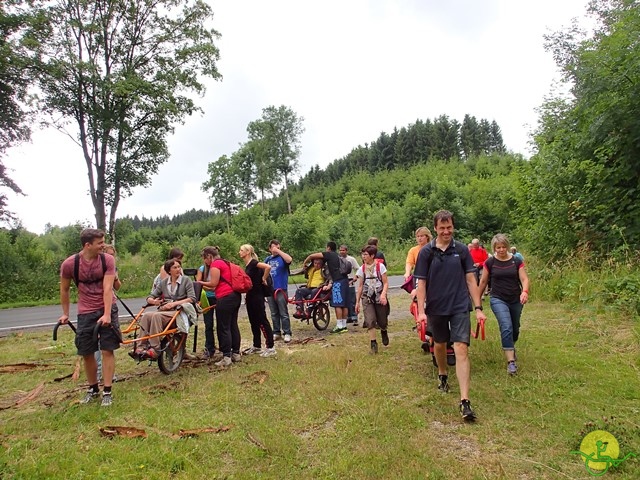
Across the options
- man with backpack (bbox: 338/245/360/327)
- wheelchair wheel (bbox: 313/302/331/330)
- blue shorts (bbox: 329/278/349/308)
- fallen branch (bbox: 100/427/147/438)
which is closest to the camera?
fallen branch (bbox: 100/427/147/438)

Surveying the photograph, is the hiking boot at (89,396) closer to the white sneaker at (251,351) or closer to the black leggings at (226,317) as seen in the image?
the black leggings at (226,317)

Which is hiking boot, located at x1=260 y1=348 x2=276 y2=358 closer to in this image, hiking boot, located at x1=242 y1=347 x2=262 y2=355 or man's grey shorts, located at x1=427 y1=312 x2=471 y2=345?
hiking boot, located at x1=242 y1=347 x2=262 y2=355

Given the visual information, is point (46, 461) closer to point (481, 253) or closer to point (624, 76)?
point (481, 253)

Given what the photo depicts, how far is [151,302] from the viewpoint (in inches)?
260

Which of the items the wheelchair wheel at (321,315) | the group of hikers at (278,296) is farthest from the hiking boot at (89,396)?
the wheelchair wheel at (321,315)

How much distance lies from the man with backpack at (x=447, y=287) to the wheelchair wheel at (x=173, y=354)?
387 centimetres

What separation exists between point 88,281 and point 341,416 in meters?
3.33

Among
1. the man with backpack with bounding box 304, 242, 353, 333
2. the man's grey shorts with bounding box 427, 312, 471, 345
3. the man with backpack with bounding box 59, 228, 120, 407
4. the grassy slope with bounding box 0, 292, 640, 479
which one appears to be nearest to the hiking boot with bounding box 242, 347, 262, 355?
the grassy slope with bounding box 0, 292, 640, 479

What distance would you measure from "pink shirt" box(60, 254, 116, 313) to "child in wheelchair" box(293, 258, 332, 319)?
4989 mm

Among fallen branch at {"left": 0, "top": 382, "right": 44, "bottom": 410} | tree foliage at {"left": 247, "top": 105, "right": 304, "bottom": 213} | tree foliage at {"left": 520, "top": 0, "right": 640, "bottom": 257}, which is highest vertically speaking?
tree foliage at {"left": 247, "top": 105, "right": 304, "bottom": 213}

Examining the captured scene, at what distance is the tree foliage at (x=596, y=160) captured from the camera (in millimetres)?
9836

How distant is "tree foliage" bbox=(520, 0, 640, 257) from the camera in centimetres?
984

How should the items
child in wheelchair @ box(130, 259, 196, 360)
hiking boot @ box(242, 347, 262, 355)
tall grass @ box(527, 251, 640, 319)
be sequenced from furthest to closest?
tall grass @ box(527, 251, 640, 319)
hiking boot @ box(242, 347, 262, 355)
child in wheelchair @ box(130, 259, 196, 360)

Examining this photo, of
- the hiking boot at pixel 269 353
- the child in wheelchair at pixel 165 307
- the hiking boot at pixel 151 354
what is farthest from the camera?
the hiking boot at pixel 269 353
